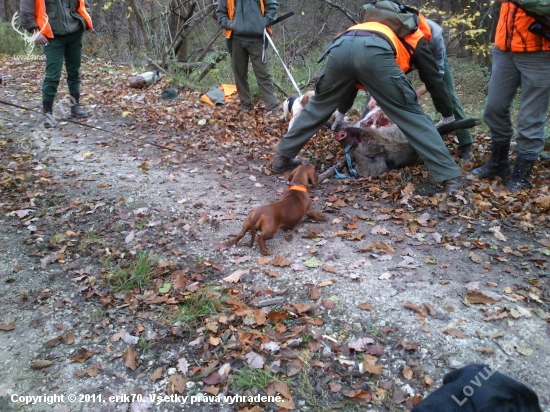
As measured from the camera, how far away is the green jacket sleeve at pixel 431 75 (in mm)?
4914

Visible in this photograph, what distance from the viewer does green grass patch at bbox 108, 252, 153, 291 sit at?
3.82 m

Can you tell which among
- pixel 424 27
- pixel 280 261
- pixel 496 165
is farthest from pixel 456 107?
pixel 280 261

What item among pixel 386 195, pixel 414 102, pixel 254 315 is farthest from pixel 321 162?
pixel 254 315

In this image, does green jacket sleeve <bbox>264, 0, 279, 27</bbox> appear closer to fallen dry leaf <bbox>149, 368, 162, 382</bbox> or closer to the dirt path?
the dirt path

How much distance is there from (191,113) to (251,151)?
2118 mm

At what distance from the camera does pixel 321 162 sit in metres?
6.50

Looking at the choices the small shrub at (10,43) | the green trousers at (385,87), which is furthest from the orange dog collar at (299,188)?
the small shrub at (10,43)

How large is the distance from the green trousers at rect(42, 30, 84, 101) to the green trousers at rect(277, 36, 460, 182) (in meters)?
4.40

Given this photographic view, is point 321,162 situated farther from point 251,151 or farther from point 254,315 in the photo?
point 254,315

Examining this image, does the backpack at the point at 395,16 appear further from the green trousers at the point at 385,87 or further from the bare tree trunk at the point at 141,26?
the bare tree trunk at the point at 141,26

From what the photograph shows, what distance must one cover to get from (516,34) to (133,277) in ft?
14.8

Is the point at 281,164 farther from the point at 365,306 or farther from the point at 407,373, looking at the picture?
the point at 407,373

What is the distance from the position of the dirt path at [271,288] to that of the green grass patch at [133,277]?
6 centimetres

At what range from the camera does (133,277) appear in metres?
3.87
